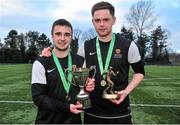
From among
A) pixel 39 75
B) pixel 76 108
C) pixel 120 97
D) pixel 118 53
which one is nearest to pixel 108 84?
pixel 120 97

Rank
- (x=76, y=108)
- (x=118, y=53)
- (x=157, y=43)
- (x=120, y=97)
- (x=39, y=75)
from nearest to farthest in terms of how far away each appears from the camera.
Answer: (x=76, y=108) → (x=39, y=75) → (x=120, y=97) → (x=118, y=53) → (x=157, y=43)

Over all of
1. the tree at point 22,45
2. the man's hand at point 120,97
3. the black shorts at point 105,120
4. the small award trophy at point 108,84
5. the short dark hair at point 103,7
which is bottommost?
the black shorts at point 105,120

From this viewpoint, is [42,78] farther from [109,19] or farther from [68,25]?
[109,19]

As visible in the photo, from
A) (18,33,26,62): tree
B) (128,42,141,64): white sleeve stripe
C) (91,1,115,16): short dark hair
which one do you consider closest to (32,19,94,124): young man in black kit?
(91,1,115,16): short dark hair

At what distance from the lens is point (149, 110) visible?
941 cm

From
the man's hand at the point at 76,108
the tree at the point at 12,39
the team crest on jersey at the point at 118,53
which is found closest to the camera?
the man's hand at the point at 76,108

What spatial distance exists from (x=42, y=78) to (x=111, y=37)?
80cm

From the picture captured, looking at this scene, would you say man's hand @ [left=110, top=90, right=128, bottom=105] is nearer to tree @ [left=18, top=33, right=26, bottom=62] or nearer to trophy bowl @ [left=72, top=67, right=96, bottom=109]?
trophy bowl @ [left=72, top=67, right=96, bottom=109]

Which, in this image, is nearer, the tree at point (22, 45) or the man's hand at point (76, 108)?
the man's hand at point (76, 108)

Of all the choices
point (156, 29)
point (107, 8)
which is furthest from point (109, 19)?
point (156, 29)

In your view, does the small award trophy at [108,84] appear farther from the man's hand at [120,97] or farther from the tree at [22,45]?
the tree at [22,45]

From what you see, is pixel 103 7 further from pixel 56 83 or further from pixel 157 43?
pixel 157 43

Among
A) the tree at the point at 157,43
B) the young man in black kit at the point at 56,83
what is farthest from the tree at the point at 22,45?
the young man in black kit at the point at 56,83

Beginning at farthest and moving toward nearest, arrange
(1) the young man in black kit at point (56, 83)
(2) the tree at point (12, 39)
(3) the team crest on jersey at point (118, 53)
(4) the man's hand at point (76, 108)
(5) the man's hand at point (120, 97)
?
(2) the tree at point (12, 39), (3) the team crest on jersey at point (118, 53), (5) the man's hand at point (120, 97), (1) the young man in black kit at point (56, 83), (4) the man's hand at point (76, 108)
